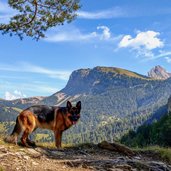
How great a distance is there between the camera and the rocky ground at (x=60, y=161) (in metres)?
11.2

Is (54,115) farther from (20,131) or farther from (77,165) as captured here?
(77,165)

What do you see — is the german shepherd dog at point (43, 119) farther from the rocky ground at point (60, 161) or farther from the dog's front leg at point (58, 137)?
the rocky ground at point (60, 161)

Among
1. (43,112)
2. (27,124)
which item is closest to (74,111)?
(43,112)

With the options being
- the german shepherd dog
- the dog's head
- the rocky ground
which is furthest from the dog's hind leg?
the dog's head

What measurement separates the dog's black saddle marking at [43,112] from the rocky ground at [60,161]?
3.97 ft

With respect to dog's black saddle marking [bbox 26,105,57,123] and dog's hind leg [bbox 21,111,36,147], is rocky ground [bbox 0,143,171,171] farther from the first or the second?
dog's black saddle marking [bbox 26,105,57,123]

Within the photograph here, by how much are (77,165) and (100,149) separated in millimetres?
3864

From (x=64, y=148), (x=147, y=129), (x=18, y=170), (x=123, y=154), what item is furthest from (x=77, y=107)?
(x=147, y=129)

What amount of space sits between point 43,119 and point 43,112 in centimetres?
27

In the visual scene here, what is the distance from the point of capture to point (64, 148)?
15055mm

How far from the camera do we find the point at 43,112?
14.1 m

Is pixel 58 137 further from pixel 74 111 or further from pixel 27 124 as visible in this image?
pixel 27 124

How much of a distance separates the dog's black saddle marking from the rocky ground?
1.21 meters

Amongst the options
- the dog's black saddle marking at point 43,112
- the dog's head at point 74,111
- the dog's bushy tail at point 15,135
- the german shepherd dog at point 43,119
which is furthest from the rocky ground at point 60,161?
the dog's head at point 74,111
